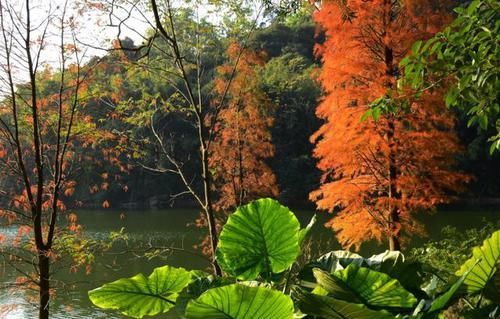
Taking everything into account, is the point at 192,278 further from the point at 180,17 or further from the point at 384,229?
the point at 384,229

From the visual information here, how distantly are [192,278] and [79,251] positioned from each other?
13.3 feet

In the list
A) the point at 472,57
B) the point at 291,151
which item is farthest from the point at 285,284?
the point at 291,151

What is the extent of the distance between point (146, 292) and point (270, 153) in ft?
34.4

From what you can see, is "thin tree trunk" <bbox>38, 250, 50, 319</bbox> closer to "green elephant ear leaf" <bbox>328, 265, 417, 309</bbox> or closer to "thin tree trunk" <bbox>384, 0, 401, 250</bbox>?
"green elephant ear leaf" <bbox>328, 265, 417, 309</bbox>

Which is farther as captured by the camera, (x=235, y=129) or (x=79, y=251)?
(x=235, y=129)

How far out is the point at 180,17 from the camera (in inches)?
232

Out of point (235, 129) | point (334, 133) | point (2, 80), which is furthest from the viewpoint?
point (235, 129)

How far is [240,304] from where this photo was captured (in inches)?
25.9

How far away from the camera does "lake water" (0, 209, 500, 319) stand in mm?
11383

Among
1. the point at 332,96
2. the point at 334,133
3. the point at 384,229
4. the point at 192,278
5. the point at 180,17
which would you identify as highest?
the point at 180,17

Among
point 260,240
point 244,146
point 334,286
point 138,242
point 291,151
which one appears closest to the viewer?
point 334,286

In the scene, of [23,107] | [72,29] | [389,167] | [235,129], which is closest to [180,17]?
[72,29]

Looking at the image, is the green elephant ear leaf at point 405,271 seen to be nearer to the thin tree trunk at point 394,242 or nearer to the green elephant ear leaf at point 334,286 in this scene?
the green elephant ear leaf at point 334,286

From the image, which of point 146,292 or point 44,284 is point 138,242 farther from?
point 146,292
